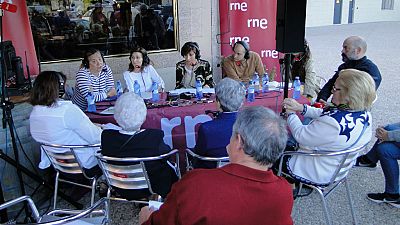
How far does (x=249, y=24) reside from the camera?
5.44 m

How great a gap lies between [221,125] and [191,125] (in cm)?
93

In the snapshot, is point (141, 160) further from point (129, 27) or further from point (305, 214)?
point (129, 27)

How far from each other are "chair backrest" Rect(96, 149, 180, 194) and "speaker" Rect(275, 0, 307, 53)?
5.22 feet

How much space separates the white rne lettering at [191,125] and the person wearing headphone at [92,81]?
0.95 m

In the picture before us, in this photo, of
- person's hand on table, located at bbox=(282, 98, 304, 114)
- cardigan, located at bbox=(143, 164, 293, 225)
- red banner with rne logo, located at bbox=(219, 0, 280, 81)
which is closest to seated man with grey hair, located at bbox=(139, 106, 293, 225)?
cardigan, located at bbox=(143, 164, 293, 225)

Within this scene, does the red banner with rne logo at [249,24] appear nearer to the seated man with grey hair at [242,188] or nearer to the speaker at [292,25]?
the speaker at [292,25]

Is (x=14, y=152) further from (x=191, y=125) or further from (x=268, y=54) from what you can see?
(x=268, y=54)

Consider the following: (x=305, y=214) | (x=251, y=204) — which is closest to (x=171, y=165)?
(x=305, y=214)

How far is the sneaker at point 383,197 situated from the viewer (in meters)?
2.95

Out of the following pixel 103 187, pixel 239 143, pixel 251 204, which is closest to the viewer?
pixel 251 204

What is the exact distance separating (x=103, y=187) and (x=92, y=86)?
1.03 metres

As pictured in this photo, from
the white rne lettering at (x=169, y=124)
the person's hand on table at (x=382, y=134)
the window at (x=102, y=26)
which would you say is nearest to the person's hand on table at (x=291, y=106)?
the person's hand on table at (x=382, y=134)

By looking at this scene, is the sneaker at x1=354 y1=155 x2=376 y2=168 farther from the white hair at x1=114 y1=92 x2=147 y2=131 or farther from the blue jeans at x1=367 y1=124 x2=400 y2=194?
the white hair at x1=114 y1=92 x2=147 y2=131

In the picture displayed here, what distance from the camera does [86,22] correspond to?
18.1ft
